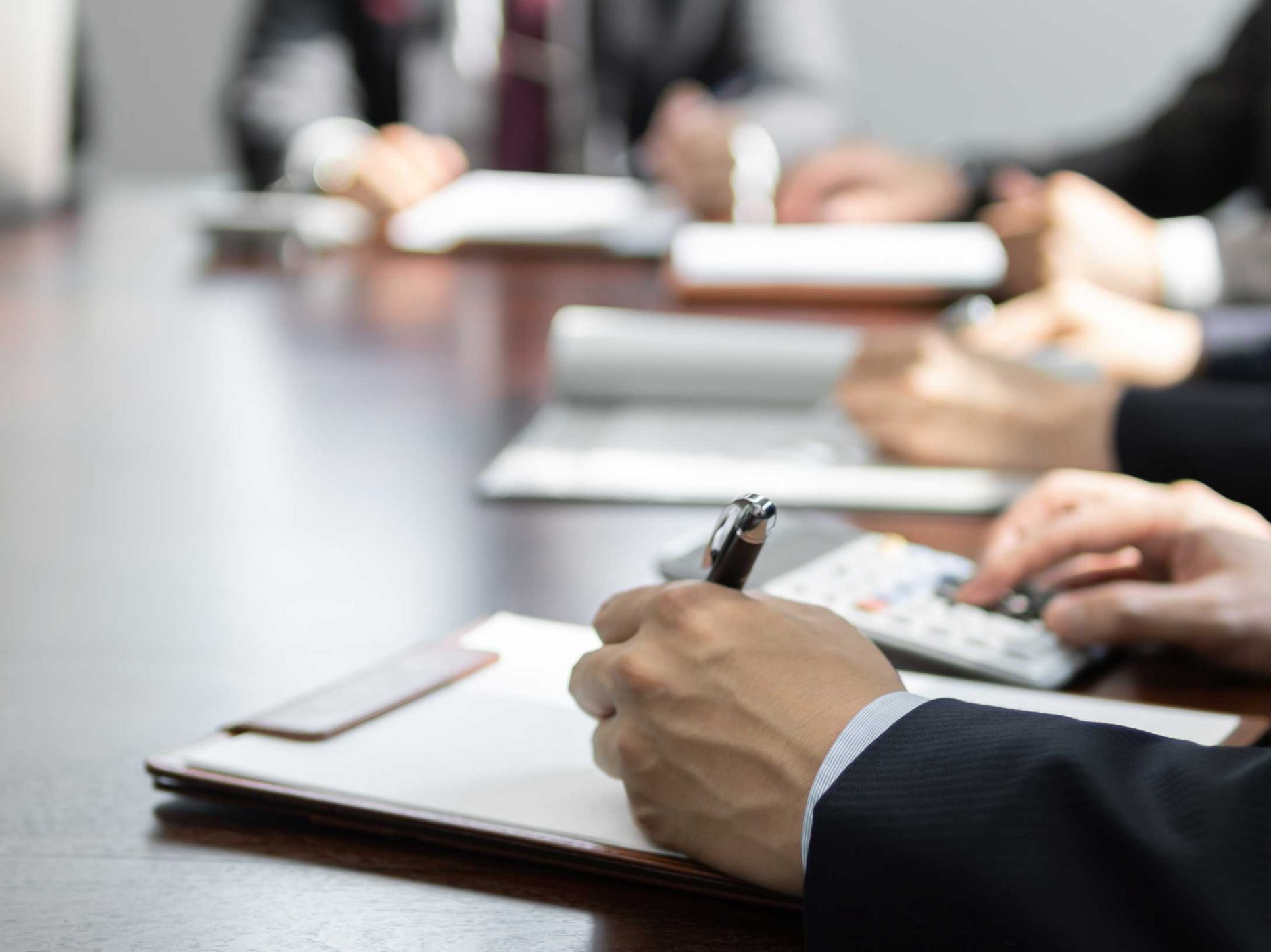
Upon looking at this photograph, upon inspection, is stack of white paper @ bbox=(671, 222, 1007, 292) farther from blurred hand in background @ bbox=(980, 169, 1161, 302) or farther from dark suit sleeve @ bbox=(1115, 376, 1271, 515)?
dark suit sleeve @ bbox=(1115, 376, 1271, 515)

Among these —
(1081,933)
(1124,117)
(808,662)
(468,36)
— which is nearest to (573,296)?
(808,662)

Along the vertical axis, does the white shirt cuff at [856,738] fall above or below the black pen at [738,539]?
below

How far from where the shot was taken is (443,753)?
486 mm

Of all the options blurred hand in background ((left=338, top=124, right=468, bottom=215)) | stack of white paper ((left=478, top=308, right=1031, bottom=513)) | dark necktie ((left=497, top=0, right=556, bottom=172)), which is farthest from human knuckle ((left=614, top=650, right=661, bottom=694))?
dark necktie ((left=497, top=0, right=556, bottom=172))

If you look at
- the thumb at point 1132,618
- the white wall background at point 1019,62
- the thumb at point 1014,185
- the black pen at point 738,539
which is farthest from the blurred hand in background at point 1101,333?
the white wall background at point 1019,62

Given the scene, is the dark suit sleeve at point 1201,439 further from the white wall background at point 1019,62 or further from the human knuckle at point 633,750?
the white wall background at point 1019,62

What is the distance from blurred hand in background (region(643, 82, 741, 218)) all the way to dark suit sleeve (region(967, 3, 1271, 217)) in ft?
1.14

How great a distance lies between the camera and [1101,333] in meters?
1.18

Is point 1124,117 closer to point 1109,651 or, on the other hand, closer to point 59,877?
point 1109,651

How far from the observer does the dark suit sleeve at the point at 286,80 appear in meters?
2.39

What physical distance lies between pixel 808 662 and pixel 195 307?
1.10 m

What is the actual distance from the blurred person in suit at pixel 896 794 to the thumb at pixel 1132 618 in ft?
0.46

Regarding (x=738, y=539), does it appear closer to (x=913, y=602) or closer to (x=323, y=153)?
(x=913, y=602)

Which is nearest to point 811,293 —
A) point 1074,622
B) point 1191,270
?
point 1191,270
